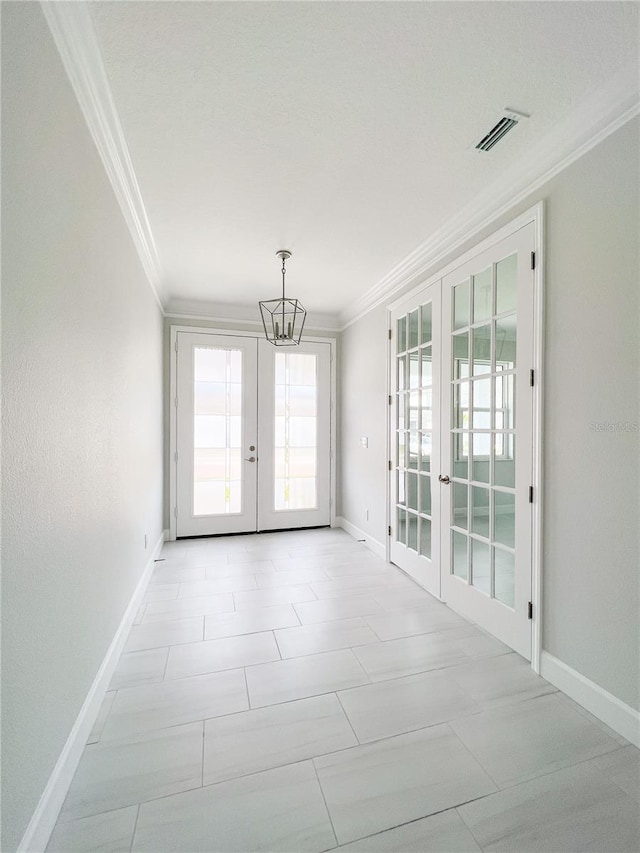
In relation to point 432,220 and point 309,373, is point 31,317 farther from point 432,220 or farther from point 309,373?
point 309,373

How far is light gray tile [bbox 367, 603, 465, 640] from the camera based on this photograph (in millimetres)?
2414

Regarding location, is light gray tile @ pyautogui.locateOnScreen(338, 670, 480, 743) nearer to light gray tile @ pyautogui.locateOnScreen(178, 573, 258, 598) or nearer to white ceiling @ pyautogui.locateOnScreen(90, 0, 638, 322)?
light gray tile @ pyautogui.locateOnScreen(178, 573, 258, 598)

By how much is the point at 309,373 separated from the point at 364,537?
2.08m

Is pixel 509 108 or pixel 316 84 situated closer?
pixel 316 84

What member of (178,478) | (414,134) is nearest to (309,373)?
(178,478)

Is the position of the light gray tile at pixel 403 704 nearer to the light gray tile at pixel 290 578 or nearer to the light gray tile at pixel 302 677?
the light gray tile at pixel 302 677

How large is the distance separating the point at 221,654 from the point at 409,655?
1.05 m

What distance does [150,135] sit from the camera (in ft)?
6.09

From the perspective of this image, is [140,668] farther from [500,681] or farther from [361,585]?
[500,681]

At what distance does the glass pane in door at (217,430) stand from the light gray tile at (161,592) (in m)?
1.41

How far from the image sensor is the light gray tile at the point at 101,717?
158 cm

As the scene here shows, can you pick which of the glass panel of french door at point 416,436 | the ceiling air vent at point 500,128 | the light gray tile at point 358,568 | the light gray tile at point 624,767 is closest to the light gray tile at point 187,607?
the light gray tile at point 358,568

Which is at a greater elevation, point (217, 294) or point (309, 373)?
point (217, 294)

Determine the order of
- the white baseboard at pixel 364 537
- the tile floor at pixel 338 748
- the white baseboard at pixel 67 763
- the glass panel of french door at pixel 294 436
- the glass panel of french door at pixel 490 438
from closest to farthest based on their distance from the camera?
1. the white baseboard at pixel 67 763
2. the tile floor at pixel 338 748
3. the glass panel of french door at pixel 490 438
4. the white baseboard at pixel 364 537
5. the glass panel of french door at pixel 294 436
